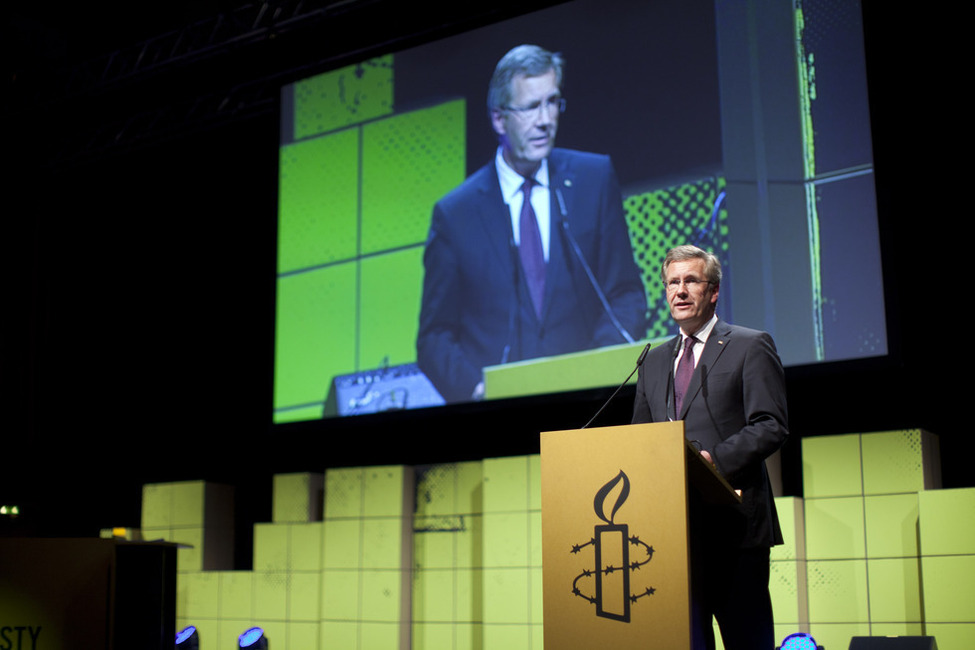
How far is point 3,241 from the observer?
7.53m

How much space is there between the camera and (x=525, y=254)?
17.6ft

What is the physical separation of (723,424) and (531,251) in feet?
9.81

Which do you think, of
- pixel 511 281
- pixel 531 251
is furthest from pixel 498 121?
pixel 511 281

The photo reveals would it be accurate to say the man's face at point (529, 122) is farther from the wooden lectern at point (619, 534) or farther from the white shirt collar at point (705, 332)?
the wooden lectern at point (619, 534)

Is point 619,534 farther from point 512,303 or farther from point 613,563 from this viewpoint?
point 512,303

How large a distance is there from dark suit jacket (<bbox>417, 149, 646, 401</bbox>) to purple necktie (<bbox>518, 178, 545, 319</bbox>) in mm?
39

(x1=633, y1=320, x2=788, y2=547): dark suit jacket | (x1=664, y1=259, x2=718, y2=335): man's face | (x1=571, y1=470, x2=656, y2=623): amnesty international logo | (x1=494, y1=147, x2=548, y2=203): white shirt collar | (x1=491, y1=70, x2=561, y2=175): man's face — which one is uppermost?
(x1=491, y1=70, x2=561, y2=175): man's face

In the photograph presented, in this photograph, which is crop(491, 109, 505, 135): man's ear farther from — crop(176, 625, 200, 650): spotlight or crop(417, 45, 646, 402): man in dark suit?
crop(176, 625, 200, 650): spotlight

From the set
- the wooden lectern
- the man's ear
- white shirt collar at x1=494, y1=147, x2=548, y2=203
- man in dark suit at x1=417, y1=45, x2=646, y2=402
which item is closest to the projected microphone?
man in dark suit at x1=417, y1=45, x2=646, y2=402

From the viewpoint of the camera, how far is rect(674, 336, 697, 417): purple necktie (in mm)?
2521

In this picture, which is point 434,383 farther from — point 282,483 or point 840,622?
point 840,622

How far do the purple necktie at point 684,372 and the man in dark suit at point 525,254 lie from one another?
2327 millimetres

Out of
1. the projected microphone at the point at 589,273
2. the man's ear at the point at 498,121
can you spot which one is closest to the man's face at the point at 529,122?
the man's ear at the point at 498,121

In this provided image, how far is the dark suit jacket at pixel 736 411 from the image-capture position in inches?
90.9
